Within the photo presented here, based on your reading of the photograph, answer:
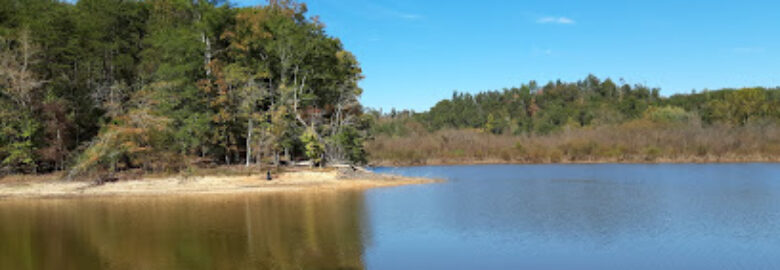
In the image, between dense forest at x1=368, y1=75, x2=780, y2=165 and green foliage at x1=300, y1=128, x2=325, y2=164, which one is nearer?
A: green foliage at x1=300, y1=128, x2=325, y2=164

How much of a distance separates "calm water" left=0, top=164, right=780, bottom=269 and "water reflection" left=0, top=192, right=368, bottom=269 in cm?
6

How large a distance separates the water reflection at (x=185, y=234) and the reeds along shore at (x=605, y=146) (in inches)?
1992

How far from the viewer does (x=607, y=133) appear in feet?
263

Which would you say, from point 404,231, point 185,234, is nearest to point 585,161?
point 404,231

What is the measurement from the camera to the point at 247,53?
42281 mm

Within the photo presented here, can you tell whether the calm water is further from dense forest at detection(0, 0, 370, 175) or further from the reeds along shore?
the reeds along shore

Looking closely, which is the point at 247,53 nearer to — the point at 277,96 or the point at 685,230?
the point at 277,96

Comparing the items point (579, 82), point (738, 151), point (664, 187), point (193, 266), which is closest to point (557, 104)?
point (579, 82)

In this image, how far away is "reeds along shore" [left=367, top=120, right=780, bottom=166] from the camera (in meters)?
69.1

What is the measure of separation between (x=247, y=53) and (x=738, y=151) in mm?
60178

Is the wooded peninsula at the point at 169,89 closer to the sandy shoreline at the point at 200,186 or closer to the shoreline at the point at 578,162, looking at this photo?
the sandy shoreline at the point at 200,186

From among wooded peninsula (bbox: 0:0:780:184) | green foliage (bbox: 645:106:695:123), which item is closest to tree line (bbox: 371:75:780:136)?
green foliage (bbox: 645:106:695:123)

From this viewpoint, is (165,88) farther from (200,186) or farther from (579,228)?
(579,228)

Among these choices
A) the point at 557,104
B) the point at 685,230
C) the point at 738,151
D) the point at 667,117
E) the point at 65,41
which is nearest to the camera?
the point at 685,230
